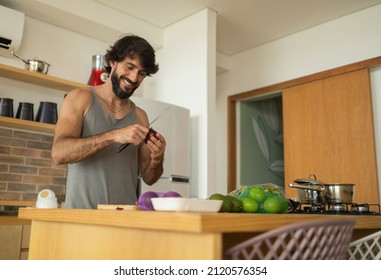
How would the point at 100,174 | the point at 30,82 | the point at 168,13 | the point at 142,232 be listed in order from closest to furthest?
1. the point at 142,232
2. the point at 100,174
3. the point at 30,82
4. the point at 168,13

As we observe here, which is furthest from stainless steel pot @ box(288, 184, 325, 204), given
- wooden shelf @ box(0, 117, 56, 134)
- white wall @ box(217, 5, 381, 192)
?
wooden shelf @ box(0, 117, 56, 134)

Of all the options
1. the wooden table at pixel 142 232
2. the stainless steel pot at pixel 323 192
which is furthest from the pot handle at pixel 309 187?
the wooden table at pixel 142 232

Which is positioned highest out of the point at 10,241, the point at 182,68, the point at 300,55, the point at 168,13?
the point at 168,13

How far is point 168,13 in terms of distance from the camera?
3.42 metres

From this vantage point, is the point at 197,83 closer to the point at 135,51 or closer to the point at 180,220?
the point at 135,51

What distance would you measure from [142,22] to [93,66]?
681mm

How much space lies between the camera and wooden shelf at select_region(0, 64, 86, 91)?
2.76 m

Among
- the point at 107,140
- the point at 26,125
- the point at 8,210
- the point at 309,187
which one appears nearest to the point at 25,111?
the point at 26,125

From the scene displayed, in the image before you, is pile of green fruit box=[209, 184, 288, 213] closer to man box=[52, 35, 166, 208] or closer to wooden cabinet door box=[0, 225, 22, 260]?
man box=[52, 35, 166, 208]

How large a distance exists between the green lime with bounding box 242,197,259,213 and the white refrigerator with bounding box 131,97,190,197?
1.79 metres

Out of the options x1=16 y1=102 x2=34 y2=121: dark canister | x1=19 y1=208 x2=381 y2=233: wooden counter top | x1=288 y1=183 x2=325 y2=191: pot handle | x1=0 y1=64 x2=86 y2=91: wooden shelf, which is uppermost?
x1=0 y1=64 x2=86 y2=91: wooden shelf

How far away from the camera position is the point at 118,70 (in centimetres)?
177

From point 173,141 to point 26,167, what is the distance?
119cm
